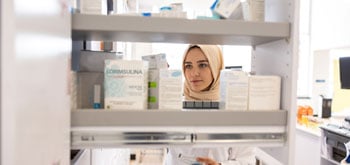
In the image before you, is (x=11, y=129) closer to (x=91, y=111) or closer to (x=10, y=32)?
(x=10, y=32)

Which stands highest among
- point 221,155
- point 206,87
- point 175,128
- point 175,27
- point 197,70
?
point 175,27

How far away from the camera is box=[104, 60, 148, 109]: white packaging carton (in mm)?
837

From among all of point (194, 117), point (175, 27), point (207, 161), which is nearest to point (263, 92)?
point (194, 117)

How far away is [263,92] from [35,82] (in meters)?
0.69

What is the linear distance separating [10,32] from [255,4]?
76cm

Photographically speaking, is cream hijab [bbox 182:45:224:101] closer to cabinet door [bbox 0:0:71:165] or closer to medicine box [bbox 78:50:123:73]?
medicine box [bbox 78:50:123:73]

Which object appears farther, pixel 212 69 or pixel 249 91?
pixel 212 69

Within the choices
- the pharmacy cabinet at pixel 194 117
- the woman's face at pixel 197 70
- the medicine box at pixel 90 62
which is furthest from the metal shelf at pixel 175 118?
the woman's face at pixel 197 70

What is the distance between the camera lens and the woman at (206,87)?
5.45 feet

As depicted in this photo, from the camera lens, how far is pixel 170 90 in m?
0.87

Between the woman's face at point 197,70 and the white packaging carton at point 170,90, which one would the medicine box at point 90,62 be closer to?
the white packaging carton at point 170,90

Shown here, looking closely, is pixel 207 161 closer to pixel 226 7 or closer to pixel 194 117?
pixel 194 117

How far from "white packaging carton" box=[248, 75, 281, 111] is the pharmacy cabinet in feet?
0.09

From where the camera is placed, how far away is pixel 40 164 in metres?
0.59
